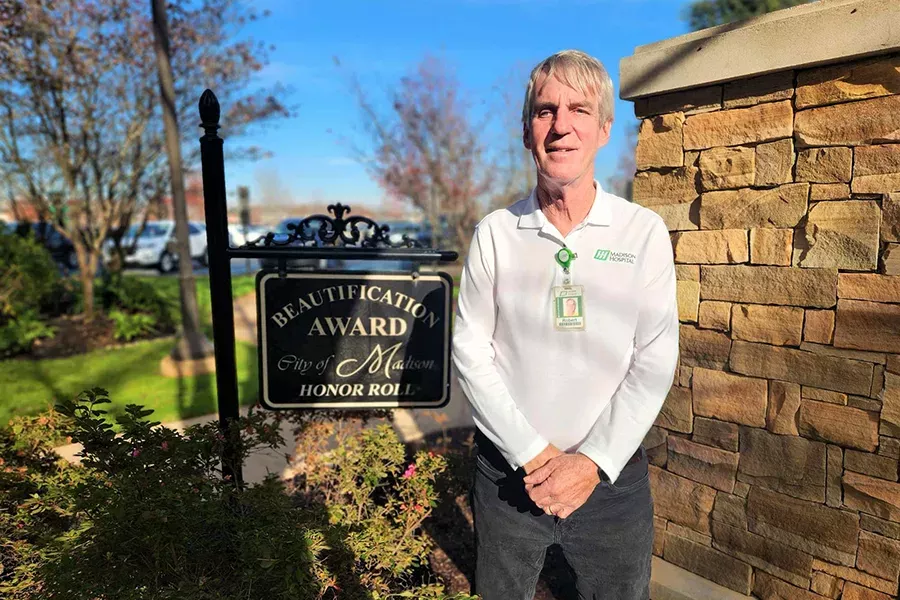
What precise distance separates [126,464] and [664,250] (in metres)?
1.78

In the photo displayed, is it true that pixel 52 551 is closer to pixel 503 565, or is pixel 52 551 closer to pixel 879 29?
pixel 503 565

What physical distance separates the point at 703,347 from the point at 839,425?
1.58 ft

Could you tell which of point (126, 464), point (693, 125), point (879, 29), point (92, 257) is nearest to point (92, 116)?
point (92, 257)

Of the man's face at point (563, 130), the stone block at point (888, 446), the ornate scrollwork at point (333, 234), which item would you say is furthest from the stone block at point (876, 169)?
the ornate scrollwork at point (333, 234)

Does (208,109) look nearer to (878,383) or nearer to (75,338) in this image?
(878,383)

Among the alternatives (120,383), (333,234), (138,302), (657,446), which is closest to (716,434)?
(657,446)

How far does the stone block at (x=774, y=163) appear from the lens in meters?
1.86

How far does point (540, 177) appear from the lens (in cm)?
155

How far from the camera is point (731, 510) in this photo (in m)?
2.08

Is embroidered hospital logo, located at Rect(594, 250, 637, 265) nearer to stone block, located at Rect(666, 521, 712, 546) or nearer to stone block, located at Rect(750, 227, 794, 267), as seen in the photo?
stone block, located at Rect(750, 227, 794, 267)

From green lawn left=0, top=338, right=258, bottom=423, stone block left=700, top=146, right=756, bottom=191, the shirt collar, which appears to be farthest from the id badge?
green lawn left=0, top=338, right=258, bottom=423

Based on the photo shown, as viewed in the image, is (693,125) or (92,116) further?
(92,116)

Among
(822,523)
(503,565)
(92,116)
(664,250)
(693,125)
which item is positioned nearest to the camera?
(664,250)

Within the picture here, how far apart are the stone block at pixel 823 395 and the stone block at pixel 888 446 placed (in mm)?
139
